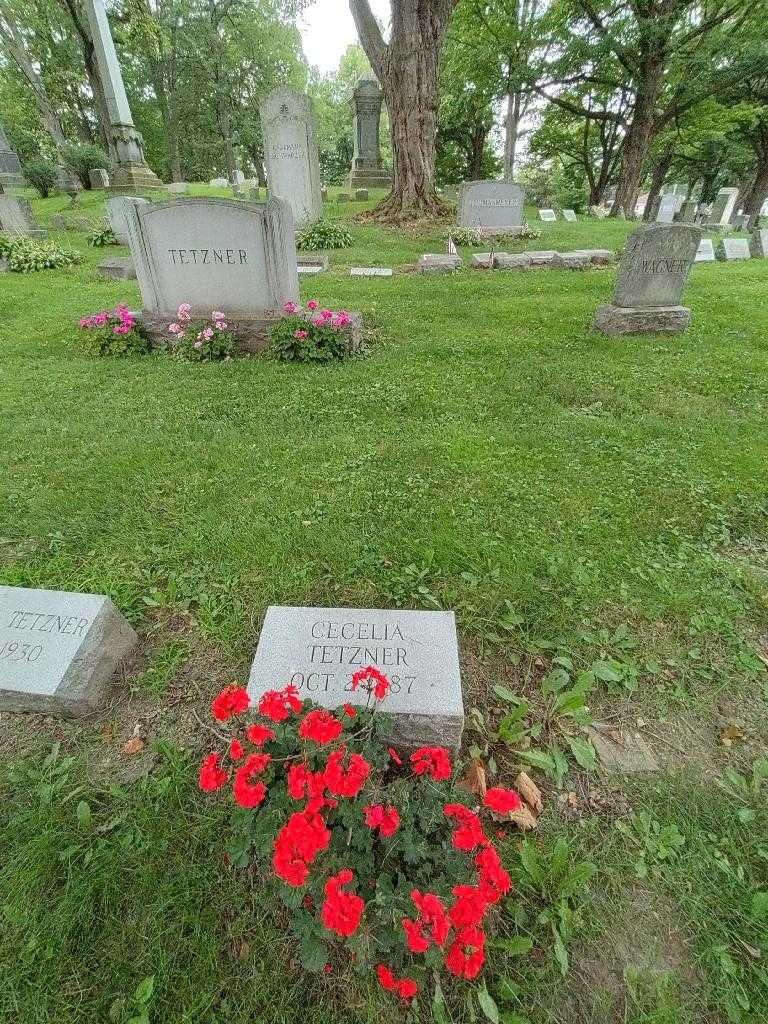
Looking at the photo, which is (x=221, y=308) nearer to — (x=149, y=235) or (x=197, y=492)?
(x=149, y=235)

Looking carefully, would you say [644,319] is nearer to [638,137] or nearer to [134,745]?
[134,745]

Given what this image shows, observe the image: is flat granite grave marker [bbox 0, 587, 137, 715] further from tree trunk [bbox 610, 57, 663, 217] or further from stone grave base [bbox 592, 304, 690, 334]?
tree trunk [bbox 610, 57, 663, 217]

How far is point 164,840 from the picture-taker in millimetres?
1623

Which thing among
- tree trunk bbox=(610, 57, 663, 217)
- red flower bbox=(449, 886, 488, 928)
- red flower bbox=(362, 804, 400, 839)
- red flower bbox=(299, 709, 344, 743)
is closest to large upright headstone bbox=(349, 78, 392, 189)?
tree trunk bbox=(610, 57, 663, 217)

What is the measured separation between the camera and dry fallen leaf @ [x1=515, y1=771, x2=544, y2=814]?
175cm

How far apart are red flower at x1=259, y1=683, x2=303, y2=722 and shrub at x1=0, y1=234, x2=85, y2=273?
1183 cm

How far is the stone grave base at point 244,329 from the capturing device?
5457 mm

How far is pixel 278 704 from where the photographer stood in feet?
4.75

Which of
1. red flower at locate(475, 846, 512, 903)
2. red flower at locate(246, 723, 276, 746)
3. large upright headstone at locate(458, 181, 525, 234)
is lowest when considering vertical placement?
red flower at locate(475, 846, 512, 903)

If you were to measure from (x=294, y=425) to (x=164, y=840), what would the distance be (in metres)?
3.04

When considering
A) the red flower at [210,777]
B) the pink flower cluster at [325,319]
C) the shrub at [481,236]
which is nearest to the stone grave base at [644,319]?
the pink flower cluster at [325,319]

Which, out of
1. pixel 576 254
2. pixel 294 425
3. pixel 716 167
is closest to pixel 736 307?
pixel 576 254

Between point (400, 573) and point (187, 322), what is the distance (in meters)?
4.51

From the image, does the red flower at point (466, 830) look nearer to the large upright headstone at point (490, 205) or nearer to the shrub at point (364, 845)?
the shrub at point (364, 845)
